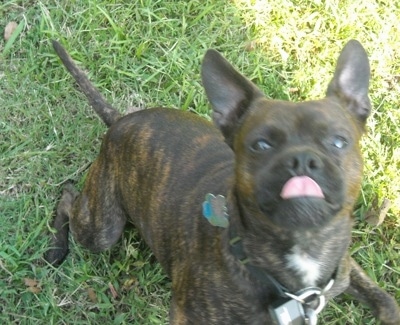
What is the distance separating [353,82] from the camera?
126 inches

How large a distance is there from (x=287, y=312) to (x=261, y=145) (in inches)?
27.5

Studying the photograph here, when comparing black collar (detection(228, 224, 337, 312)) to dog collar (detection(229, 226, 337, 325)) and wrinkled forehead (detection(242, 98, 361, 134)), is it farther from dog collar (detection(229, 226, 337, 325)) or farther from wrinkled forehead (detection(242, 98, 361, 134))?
wrinkled forehead (detection(242, 98, 361, 134))

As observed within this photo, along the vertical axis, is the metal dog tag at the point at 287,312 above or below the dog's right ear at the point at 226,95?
below

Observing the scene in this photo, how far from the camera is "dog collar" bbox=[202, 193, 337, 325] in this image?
2.89m

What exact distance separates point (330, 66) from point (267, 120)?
208 cm

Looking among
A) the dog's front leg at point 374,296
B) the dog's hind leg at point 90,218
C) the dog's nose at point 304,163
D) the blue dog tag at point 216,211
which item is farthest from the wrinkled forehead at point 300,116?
the dog's hind leg at point 90,218

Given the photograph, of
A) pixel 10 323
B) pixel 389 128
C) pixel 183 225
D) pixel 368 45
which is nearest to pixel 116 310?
pixel 10 323

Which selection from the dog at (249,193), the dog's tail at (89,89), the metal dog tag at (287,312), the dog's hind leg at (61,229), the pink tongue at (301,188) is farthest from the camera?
the dog's hind leg at (61,229)

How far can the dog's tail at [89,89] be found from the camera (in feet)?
13.8

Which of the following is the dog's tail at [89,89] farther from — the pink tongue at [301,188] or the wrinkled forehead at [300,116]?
the pink tongue at [301,188]

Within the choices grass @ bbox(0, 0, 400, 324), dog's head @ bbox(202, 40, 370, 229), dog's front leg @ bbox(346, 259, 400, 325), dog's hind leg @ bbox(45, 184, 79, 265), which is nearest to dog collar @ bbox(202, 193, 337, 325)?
dog's head @ bbox(202, 40, 370, 229)

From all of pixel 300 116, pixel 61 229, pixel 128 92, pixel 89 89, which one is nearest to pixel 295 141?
pixel 300 116

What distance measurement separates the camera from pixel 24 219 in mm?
4441

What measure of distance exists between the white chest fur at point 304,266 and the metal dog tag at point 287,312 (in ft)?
0.37
